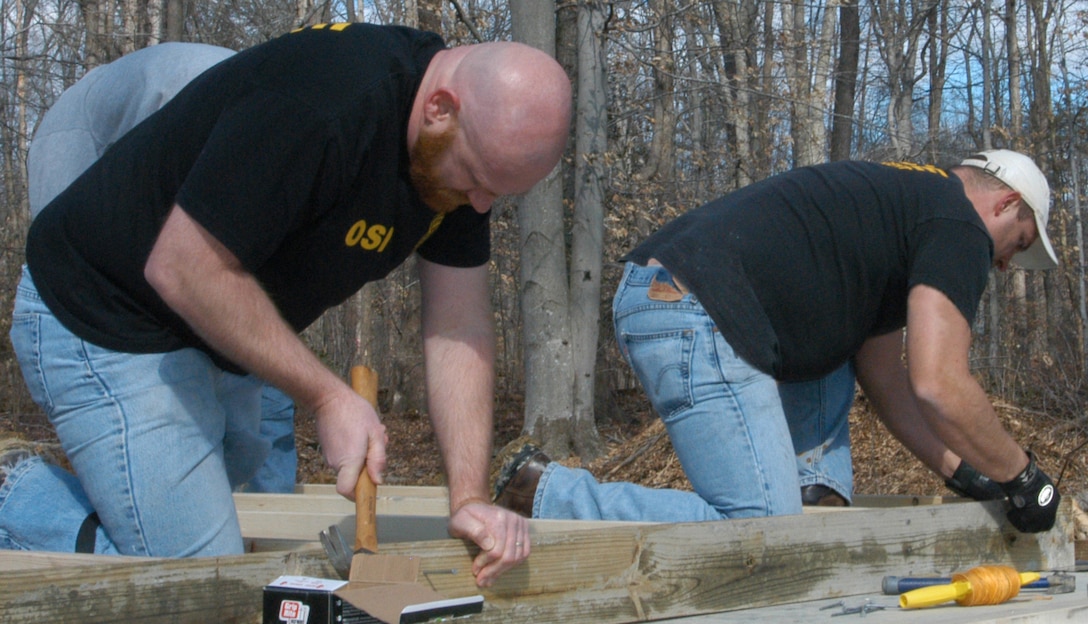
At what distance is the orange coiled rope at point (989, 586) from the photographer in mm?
2631

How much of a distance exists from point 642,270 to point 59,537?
5.93 ft

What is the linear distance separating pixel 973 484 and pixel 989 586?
104 centimetres

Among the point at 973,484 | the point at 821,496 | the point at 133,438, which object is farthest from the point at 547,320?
the point at 133,438

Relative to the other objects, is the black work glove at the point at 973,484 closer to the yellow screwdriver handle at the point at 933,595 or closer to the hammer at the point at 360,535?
the yellow screwdriver handle at the point at 933,595

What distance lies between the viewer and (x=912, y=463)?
777 cm

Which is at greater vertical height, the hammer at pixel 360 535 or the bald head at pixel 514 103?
the bald head at pixel 514 103

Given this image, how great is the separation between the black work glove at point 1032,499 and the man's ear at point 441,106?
2058 mm

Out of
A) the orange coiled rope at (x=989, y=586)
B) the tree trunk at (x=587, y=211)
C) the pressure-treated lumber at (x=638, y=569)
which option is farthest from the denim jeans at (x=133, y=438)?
the tree trunk at (x=587, y=211)

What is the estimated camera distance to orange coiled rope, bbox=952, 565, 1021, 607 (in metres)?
2.63

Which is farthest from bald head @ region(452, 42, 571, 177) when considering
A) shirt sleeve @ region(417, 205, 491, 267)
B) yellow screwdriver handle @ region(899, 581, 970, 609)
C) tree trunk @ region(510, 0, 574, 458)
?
tree trunk @ region(510, 0, 574, 458)

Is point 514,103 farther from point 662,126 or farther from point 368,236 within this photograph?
point 662,126

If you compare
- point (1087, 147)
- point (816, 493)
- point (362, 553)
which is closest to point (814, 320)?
point (816, 493)

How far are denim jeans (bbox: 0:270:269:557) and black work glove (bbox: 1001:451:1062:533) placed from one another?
226 cm

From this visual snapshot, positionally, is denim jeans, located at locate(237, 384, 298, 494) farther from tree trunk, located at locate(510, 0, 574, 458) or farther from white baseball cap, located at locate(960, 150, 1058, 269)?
tree trunk, located at locate(510, 0, 574, 458)
